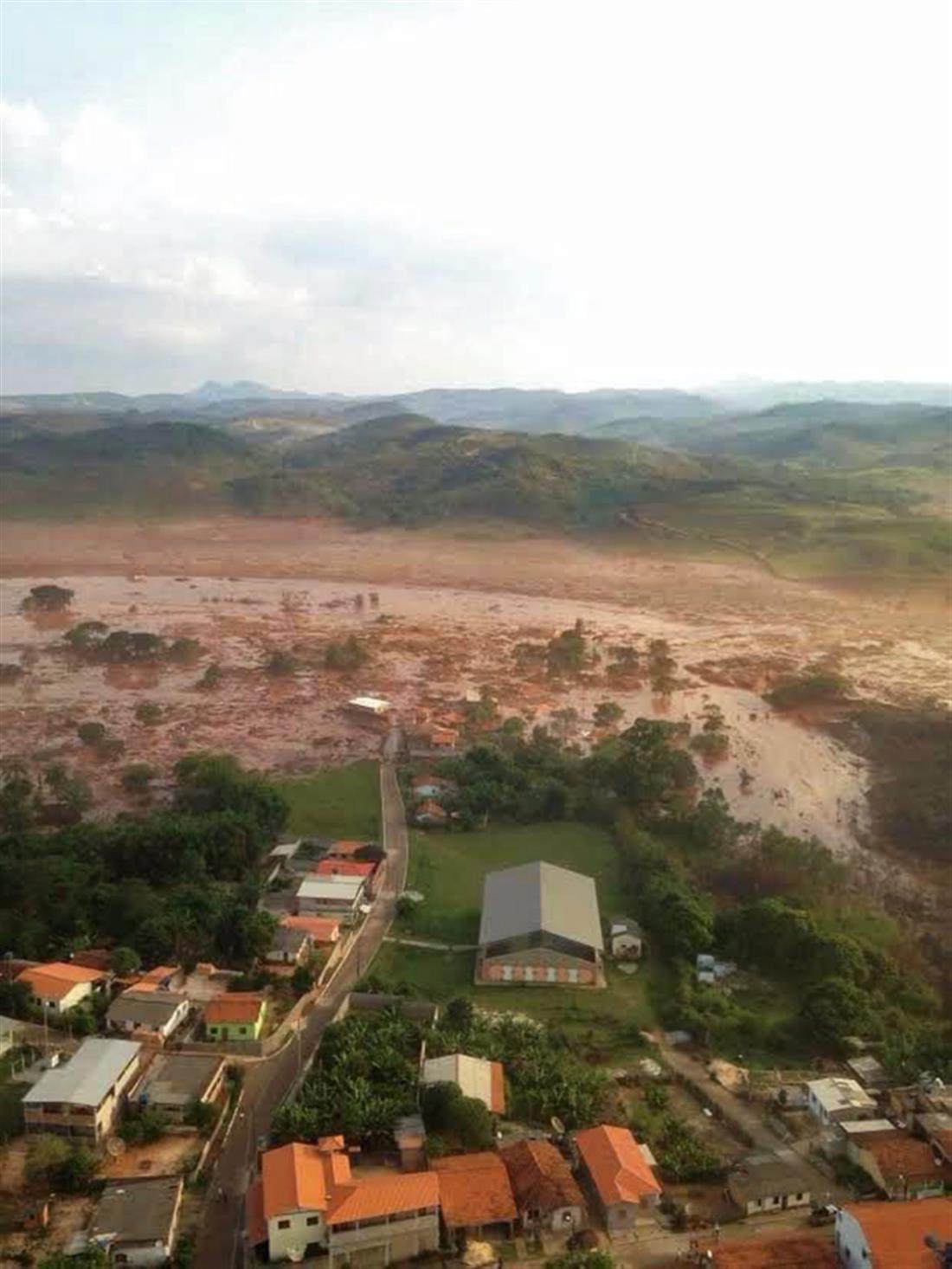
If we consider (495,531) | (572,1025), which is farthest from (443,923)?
(495,531)

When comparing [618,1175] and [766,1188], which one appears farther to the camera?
[766,1188]

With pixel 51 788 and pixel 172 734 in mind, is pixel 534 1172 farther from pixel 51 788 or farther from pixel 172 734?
pixel 172 734

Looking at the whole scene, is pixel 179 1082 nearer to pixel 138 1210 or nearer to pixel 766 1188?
pixel 138 1210

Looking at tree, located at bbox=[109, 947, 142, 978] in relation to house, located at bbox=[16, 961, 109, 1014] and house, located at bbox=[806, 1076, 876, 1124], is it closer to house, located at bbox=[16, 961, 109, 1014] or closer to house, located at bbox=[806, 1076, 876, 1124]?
house, located at bbox=[16, 961, 109, 1014]

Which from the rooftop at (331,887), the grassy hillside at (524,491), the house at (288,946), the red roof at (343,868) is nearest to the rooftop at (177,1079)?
the house at (288,946)

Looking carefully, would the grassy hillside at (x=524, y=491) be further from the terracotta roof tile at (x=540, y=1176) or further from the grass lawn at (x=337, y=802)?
the terracotta roof tile at (x=540, y=1176)

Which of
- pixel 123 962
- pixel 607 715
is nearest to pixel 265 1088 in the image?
pixel 123 962
